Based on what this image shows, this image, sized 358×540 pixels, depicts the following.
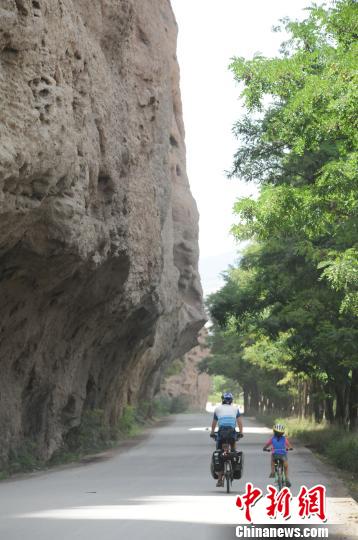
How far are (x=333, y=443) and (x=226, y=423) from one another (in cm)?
1213

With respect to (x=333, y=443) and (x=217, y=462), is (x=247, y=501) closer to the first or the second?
(x=217, y=462)

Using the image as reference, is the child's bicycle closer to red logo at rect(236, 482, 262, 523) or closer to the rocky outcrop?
red logo at rect(236, 482, 262, 523)

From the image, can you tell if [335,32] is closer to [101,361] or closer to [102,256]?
[102,256]

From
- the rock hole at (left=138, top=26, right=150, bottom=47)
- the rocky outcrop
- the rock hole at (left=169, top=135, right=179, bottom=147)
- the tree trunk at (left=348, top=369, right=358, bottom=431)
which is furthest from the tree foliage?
the rocky outcrop

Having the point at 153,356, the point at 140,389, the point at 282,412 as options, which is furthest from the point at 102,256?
the point at 282,412

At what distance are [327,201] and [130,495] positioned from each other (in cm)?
807

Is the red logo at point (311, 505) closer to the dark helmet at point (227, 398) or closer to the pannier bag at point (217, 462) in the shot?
the pannier bag at point (217, 462)

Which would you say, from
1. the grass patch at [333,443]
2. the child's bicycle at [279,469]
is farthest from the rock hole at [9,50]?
the grass patch at [333,443]

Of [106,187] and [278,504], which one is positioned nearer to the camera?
[278,504]

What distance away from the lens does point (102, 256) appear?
24.5m

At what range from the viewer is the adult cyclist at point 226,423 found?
53.6 ft

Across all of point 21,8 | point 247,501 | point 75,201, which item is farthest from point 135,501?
point 21,8

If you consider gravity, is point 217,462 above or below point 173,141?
below

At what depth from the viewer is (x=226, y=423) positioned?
16.5 metres
